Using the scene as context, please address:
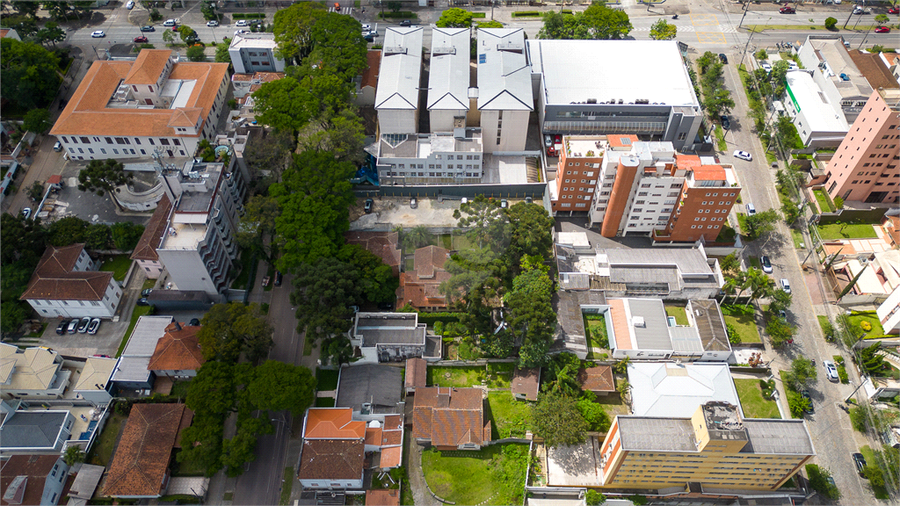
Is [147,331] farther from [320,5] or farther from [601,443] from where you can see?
[320,5]

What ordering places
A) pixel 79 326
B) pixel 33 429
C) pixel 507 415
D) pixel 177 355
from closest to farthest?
pixel 33 429, pixel 507 415, pixel 177 355, pixel 79 326

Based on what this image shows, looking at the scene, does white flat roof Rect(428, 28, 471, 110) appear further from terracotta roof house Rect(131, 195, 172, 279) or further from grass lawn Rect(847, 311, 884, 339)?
grass lawn Rect(847, 311, 884, 339)

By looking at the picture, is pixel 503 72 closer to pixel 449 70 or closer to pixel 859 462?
pixel 449 70

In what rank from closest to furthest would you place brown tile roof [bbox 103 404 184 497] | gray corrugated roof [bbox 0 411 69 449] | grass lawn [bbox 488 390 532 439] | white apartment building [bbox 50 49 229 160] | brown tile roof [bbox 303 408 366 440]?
brown tile roof [bbox 103 404 184 497]
brown tile roof [bbox 303 408 366 440]
gray corrugated roof [bbox 0 411 69 449]
grass lawn [bbox 488 390 532 439]
white apartment building [bbox 50 49 229 160]

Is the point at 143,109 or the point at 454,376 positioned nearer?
the point at 454,376

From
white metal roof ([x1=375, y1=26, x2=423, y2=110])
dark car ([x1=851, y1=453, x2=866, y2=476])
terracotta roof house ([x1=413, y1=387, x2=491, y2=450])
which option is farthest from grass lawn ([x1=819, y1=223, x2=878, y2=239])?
white metal roof ([x1=375, y1=26, x2=423, y2=110])

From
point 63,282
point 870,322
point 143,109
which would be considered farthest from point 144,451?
point 870,322
